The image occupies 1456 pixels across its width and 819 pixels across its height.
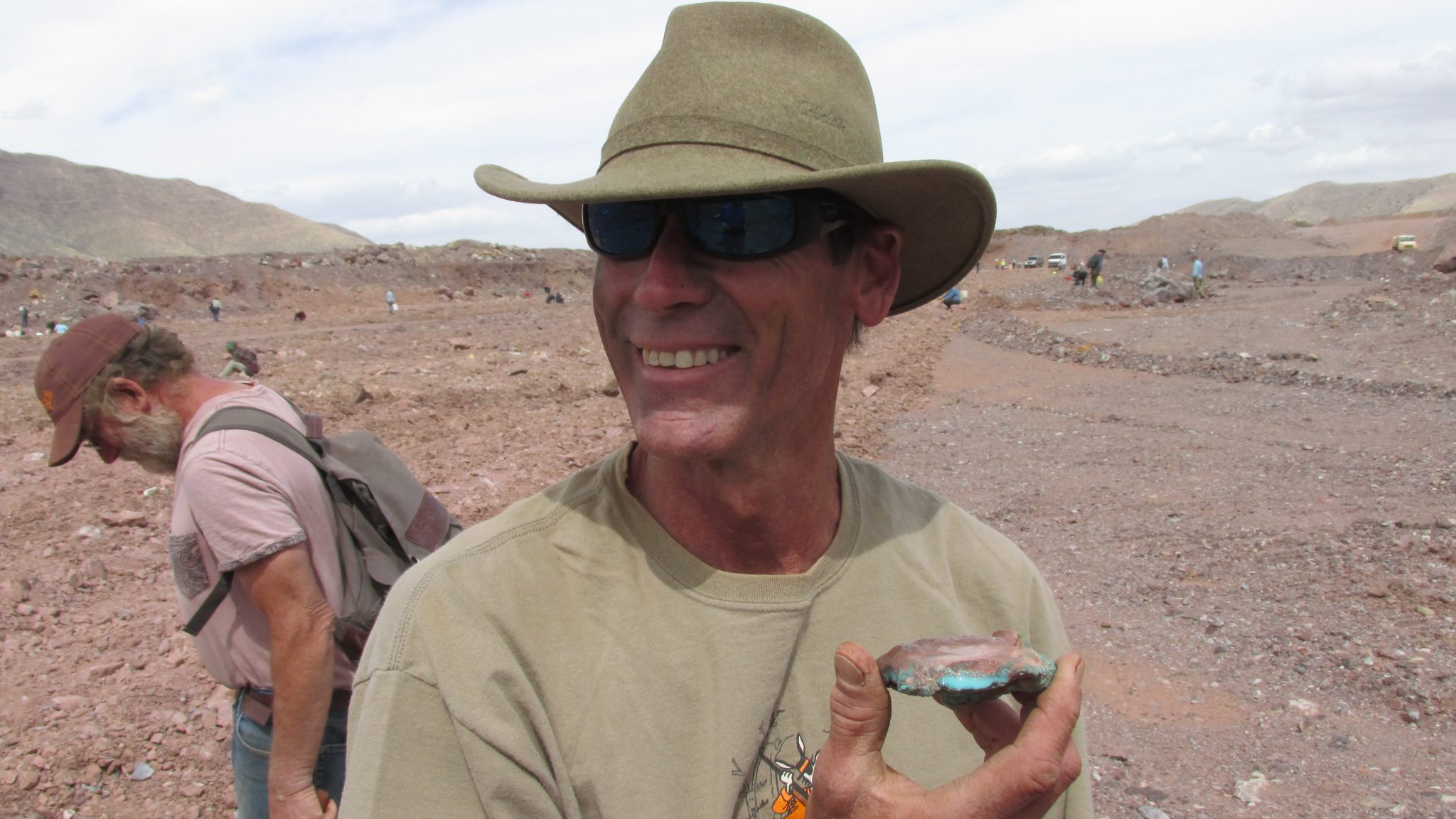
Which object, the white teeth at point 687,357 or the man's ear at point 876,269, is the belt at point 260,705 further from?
the man's ear at point 876,269

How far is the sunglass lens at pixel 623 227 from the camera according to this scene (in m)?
1.47

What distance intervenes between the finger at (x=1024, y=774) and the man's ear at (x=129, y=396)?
2.70m

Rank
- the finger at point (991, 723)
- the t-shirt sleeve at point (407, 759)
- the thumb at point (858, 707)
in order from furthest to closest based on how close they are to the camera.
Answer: the finger at point (991, 723) < the t-shirt sleeve at point (407, 759) < the thumb at point (858, 707)

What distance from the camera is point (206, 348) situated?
61.1 ft

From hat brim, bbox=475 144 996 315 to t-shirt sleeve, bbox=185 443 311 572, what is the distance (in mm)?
1247

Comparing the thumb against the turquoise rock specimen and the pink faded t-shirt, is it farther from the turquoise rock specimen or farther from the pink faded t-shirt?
the pink faded t-shirt

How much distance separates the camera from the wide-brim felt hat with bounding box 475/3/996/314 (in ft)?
4.66

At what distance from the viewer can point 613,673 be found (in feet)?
4.50

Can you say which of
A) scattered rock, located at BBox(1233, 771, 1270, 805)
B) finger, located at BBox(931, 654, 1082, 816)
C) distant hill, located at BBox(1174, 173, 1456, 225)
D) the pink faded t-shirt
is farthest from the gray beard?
distant hill, located at BBox(1174, 173, 1456, 225)

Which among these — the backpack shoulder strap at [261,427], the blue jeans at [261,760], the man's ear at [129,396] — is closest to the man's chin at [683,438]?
the backpack shoulder strap at [261,427]

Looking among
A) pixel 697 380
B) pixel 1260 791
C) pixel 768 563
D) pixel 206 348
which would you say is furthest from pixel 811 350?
pixel 206 348

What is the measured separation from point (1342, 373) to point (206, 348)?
19308mm

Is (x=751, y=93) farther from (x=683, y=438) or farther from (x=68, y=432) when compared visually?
(x=68, y=432)

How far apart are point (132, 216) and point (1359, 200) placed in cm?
16139
